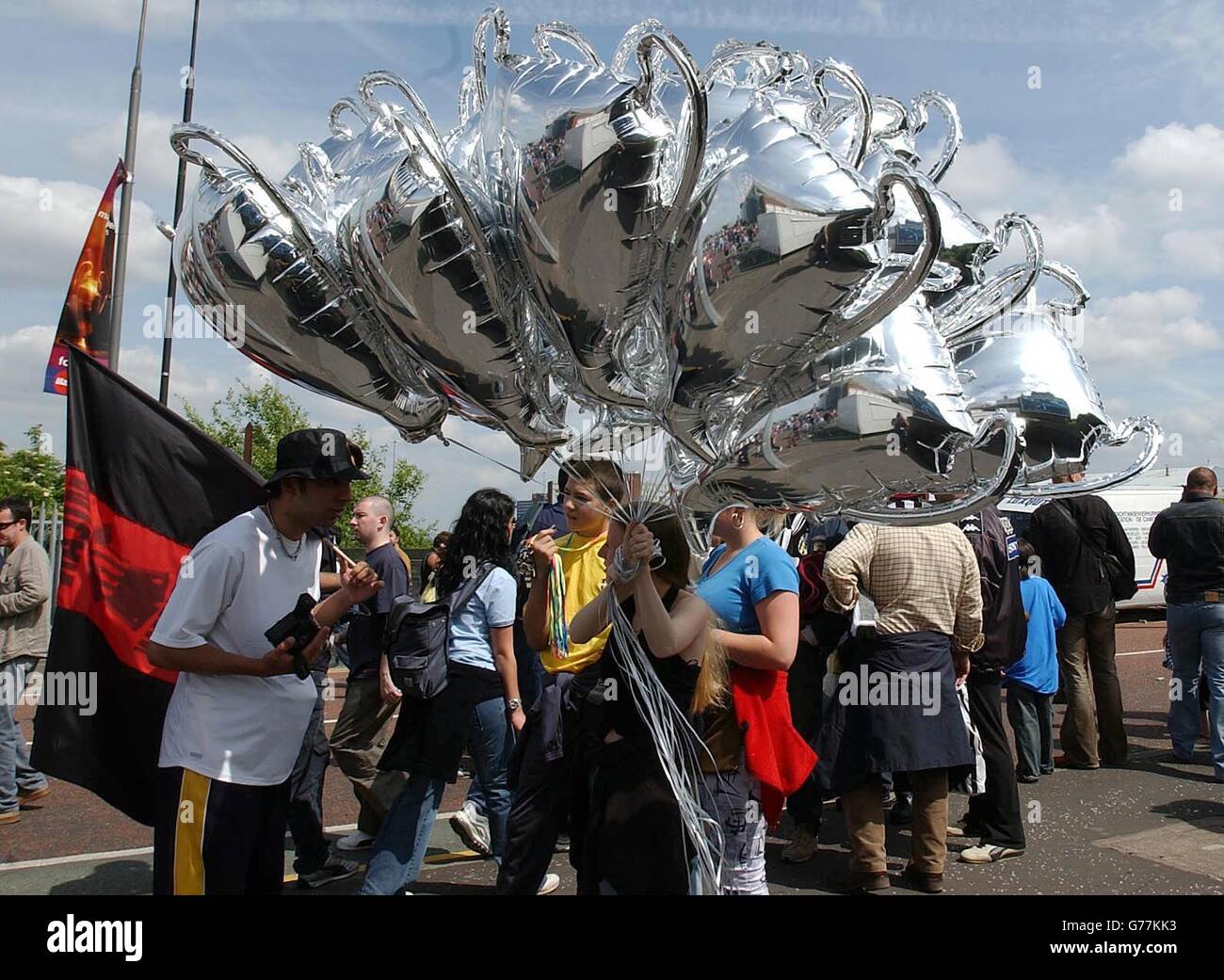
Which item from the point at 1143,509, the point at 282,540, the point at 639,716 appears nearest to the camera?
the point at 639,716

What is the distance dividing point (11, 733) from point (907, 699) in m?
4.72

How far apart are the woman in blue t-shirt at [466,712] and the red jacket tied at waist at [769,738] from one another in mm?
1306

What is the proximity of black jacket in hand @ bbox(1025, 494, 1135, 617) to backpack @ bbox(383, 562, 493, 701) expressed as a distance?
4.40 meters

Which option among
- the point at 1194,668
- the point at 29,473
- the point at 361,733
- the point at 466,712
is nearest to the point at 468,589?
the point at 466,712

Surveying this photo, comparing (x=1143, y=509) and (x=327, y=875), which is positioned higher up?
(x=1143, y=509)

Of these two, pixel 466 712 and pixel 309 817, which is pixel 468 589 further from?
pixel 309 817

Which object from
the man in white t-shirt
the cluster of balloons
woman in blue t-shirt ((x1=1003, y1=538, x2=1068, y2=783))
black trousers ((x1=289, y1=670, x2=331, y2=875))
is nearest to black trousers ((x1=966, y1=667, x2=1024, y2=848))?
woman in blue t-shirt ((x1=1003, y1=538, x2=1068, y2=783))

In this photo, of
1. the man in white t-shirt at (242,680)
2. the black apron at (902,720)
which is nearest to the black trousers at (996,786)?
the black apron at (902,720)

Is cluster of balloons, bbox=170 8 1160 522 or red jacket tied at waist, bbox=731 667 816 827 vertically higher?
cluster of balloons, bbox=170 8 1160 522

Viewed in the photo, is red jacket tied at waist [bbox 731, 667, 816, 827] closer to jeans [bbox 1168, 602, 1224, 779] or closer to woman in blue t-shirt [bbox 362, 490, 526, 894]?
woman in blue t-shirt [bbox 362, 490, 526, 894]

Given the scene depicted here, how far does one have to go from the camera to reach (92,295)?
7020 millimetres

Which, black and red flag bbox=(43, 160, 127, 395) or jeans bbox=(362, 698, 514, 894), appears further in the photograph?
black and red flag bbox=(43, 160, 127, 395)

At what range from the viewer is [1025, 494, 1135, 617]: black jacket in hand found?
259 inches

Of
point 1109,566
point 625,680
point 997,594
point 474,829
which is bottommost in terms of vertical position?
point 474,829
